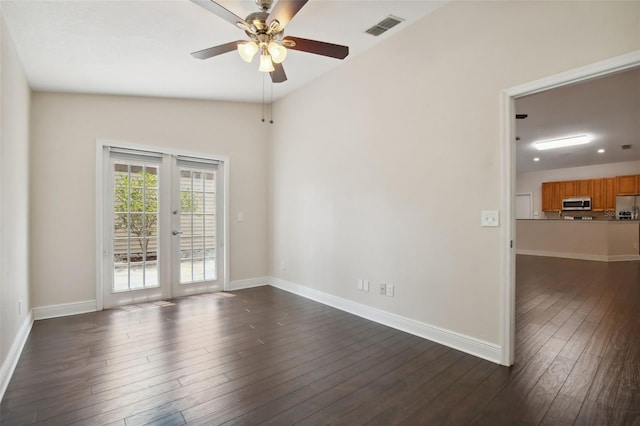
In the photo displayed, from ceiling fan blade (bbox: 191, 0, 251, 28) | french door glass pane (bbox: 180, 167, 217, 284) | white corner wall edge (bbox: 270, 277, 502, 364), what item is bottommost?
white corner wall edge (bbox: 270, 277, 502, 364)

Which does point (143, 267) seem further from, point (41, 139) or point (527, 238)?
point (527, 238)

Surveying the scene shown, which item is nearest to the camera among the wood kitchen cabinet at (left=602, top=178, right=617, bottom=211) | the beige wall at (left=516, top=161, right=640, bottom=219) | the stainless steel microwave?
the beige wall at (left=516, top=161, right=640, bottom=219)

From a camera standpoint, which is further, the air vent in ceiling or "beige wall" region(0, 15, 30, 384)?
the air vent in ceiling

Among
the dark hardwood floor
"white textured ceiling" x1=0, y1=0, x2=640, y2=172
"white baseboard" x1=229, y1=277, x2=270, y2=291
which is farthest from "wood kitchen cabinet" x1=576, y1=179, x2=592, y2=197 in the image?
"white baseboard" x1=229, y1=277, x2=270, y2=291

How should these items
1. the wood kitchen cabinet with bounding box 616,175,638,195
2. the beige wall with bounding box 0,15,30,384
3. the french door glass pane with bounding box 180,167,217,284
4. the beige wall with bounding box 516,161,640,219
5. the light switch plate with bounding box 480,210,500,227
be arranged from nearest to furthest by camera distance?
the beige wall with bounding box 0,15,30,384 → the light switch plate with bounding box 480,210,500,227 → the french door glass pane with bounding box 180,167,217,284 → the wood kitchen cabinet with bounding box 616,175,638,195 → the beige wall with bounding box 516,161,640,219

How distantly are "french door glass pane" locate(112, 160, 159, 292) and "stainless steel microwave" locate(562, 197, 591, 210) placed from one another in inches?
463

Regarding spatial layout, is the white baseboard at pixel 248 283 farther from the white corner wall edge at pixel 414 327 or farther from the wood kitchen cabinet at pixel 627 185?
the wood kitchen cabinet at pixel 627 185

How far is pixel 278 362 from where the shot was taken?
8.21ft

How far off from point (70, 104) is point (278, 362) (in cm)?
392

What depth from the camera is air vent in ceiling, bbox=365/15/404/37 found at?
293 centimetres

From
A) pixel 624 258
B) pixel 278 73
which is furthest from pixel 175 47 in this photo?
pixel 624 258

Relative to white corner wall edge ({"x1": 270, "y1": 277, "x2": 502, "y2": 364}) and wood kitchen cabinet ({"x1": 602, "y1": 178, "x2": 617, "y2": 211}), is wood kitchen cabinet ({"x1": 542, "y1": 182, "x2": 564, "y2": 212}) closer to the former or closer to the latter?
wood kitchen cabinet ({"x1": 602, "y1": 178, "x2": 617, "y2": 211})

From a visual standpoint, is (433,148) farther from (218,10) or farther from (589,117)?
(589,117)

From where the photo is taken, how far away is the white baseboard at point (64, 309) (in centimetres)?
352
